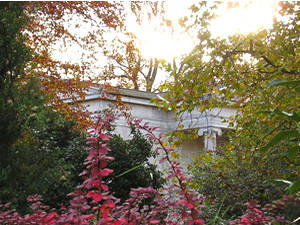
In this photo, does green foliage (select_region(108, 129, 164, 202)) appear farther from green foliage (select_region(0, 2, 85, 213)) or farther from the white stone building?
the white stone building

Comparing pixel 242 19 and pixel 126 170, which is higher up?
pixel 242 19

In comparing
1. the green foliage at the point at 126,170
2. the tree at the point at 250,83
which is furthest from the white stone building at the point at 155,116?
the tree at the point at 250,83

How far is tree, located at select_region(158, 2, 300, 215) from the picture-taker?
17.2 feet

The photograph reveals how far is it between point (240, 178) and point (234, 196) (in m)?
0.35

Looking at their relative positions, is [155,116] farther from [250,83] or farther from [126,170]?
[250,83]

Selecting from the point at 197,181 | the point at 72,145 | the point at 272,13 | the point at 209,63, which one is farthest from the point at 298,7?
the point at 72,145

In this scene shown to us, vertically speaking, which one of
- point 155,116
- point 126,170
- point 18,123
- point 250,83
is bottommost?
point 126,170

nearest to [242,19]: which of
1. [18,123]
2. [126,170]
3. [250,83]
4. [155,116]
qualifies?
[250,83]

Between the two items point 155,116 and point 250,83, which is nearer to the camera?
point 250,83

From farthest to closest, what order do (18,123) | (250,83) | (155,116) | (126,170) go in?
(155,116) → (126,170) → (250,83) → (18,123)

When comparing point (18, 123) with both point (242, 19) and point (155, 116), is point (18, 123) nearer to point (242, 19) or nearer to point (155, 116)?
point (242, 19)

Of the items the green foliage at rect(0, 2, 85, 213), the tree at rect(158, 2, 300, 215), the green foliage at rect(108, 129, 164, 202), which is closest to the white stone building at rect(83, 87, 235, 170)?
the green foliage at rect(108, 129, 164, 202)

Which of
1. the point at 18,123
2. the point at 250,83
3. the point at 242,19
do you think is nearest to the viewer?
the point at 18,123

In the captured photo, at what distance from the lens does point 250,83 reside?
6.15 metres
